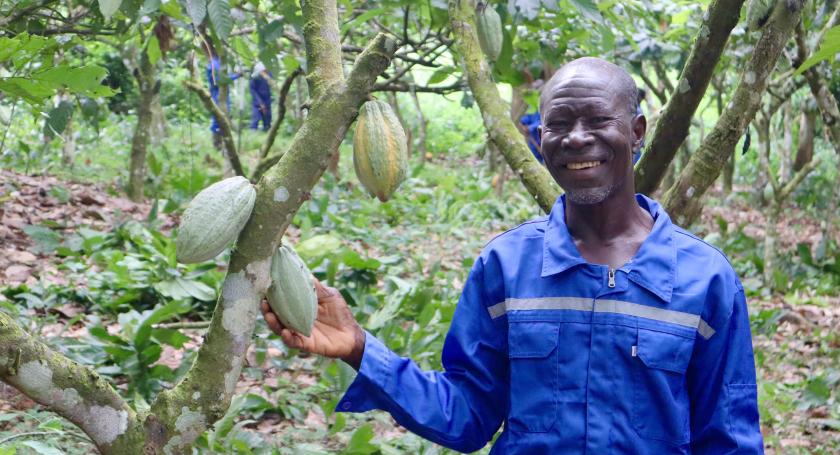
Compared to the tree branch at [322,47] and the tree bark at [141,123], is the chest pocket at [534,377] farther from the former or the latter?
the tree bark at [141,123]

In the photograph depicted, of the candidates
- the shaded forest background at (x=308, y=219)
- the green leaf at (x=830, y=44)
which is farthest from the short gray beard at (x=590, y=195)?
the green leaf at (x=830, y=44)

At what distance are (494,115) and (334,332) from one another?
781 mm

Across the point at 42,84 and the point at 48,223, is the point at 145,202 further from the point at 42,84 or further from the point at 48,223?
the point at 42,84

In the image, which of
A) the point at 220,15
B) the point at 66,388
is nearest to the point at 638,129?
the point at 220,15

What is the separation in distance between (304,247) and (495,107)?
5.88 ft

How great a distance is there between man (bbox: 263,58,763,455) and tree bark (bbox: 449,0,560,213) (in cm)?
37

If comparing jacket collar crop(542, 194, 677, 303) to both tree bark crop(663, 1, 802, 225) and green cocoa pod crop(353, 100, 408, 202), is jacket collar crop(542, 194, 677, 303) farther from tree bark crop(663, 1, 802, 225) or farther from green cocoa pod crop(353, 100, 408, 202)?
tree bark crop(663, 1, 802, 225)

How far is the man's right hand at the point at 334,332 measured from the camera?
1.30 metres

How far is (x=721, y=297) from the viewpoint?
1.33 meters

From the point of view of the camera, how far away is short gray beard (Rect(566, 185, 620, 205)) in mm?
1354

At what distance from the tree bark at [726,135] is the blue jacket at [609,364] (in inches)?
18.9

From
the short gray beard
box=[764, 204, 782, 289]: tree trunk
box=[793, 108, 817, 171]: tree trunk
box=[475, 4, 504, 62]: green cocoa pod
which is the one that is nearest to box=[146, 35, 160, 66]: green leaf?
box=[475, 4, 504, 62]: green cocoa pod

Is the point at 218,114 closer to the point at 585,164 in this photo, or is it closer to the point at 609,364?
the point at 585,164

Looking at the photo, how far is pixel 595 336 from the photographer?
132cm
